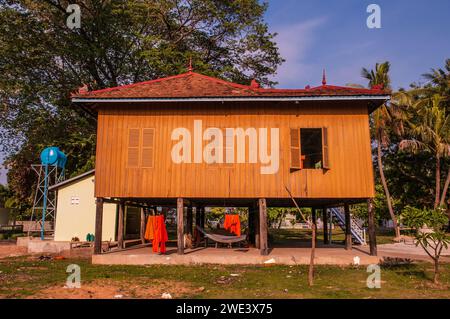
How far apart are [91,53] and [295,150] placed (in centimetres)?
1581

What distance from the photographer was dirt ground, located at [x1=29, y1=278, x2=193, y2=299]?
8.30 m

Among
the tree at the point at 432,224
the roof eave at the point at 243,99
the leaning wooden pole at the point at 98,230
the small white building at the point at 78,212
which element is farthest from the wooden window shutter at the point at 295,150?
the small white building at the point at 78,212

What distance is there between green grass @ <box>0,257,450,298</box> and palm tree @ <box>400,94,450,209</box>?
16.4m

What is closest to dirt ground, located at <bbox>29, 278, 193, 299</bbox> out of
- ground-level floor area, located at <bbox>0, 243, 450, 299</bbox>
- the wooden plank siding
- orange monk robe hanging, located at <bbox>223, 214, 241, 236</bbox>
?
ground-level floor area, located at <bbox>0, 243, 450, 299</bbox>

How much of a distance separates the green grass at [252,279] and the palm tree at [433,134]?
16373 millimetres

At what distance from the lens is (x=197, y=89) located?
1421cm

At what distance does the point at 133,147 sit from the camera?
1368 cm

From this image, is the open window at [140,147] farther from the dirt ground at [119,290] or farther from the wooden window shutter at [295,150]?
the wooden window shutter at [295,150]

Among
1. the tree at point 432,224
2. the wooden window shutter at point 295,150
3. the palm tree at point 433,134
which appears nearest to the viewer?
the tree at point 432,224

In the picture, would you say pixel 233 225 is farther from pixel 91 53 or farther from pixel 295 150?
pixel 91 53

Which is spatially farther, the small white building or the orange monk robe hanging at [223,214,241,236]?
the small white building

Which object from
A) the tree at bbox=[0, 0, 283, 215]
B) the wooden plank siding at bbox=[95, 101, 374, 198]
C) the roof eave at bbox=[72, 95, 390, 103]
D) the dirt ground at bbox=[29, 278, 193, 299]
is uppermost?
the tree at bbox=[0, 0, 283, 215]

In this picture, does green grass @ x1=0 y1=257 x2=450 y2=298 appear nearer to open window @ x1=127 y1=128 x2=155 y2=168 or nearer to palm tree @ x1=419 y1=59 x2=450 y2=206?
open window @ x1=127 y1=128 x2=155 y2=168

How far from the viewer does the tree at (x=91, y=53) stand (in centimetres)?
2331
